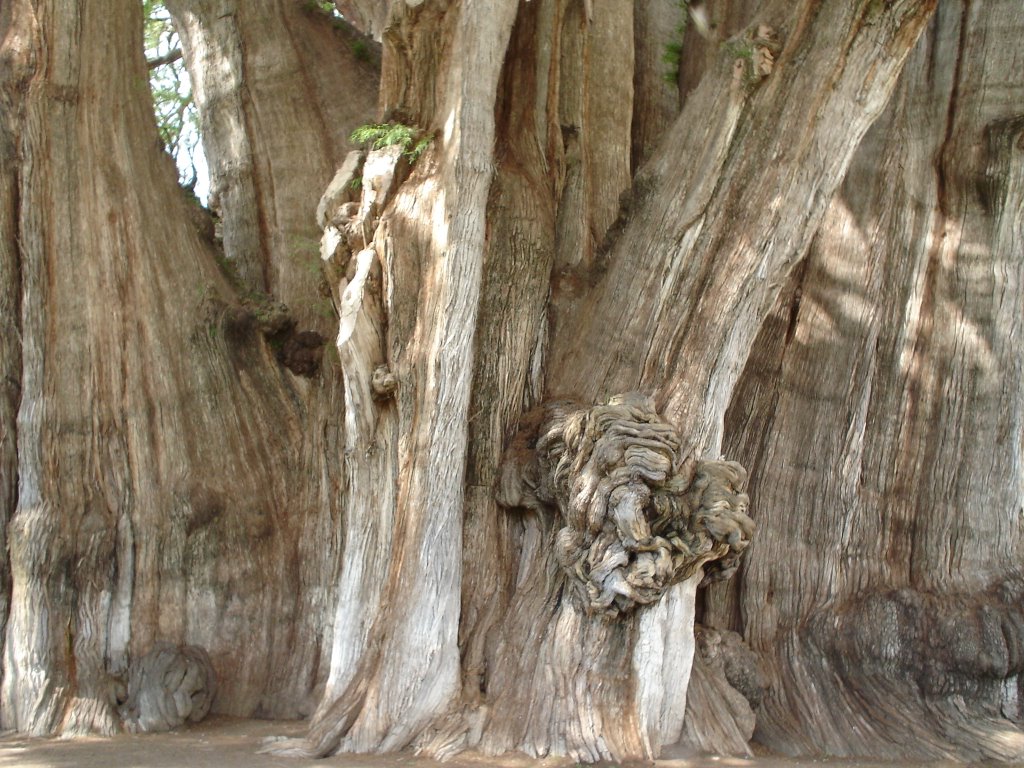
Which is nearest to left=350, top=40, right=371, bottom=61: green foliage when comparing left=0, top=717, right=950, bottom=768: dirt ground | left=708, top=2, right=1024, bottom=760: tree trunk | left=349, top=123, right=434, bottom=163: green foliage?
left=349, top=123, right=434, bottom=163: green foliage

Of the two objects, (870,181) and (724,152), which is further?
(870,181)

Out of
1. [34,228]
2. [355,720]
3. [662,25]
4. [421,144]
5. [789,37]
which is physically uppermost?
[662,25]

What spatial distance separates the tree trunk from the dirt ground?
0.86 meters

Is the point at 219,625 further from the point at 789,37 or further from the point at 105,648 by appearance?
the point at 789,37

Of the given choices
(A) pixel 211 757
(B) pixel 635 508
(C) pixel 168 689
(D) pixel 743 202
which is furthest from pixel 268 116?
(A) pixel 211 757

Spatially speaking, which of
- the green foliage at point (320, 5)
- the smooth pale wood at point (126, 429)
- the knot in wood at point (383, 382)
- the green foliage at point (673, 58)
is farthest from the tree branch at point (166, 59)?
the knot in wood at point (383, 382)

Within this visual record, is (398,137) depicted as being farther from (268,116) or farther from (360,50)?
(360,50)

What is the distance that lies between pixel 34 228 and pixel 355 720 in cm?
357

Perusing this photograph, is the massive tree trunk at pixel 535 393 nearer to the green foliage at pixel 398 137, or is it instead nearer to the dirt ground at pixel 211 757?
the green foliage at pixel 398 137

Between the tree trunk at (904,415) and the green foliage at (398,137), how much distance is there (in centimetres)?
238

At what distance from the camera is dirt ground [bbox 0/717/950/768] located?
4879 millimetres

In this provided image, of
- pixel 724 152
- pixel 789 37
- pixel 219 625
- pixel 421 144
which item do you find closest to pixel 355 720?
pixel 219 625

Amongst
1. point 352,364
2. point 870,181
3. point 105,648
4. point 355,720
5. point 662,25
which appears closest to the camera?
point 355,720

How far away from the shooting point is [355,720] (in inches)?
205
